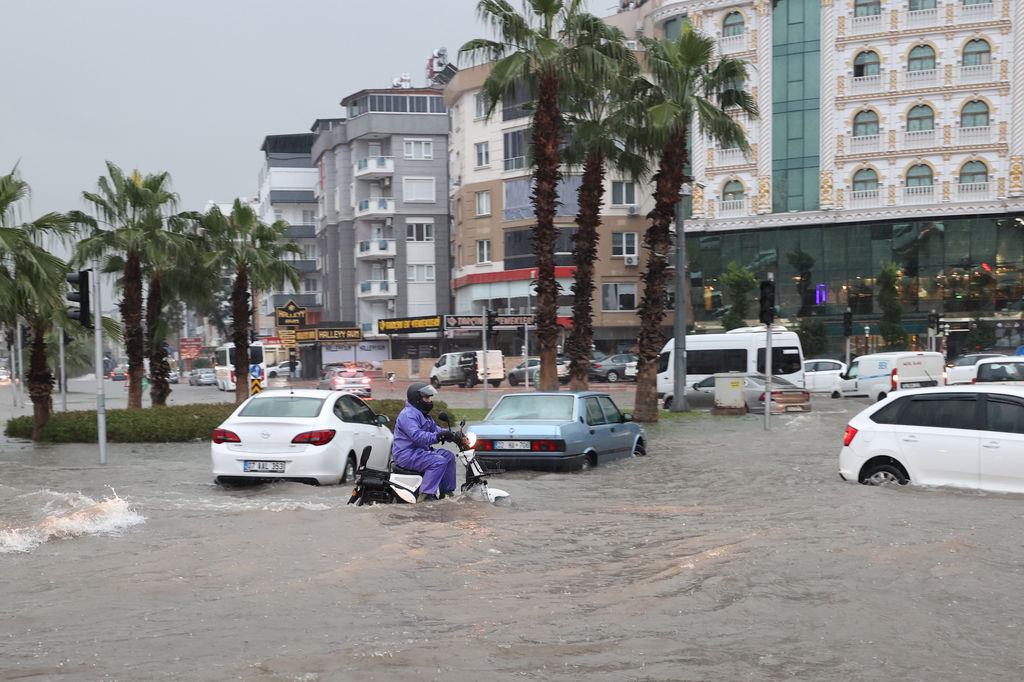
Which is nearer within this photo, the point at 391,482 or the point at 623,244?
the point at 391,482

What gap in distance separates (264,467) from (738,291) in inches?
1837

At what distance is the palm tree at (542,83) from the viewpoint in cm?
2523

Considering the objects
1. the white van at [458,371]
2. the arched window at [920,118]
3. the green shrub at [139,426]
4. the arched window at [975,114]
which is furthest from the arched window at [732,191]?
the green shrub at [139,426]

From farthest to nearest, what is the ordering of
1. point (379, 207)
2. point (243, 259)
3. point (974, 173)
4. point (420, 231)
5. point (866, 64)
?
point (420, 231) < point (379, 207) < point (866, 64) < point (974, 173) < point (243, 259)

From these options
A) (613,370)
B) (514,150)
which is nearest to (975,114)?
(613,370)

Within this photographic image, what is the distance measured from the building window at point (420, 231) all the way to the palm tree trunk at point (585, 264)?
159 feet

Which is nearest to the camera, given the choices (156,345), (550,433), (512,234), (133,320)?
(550,433)

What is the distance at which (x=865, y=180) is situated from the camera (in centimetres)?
5625

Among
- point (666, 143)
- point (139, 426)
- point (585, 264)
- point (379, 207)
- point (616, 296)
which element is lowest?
point (139, 426)

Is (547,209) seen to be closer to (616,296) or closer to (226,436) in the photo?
(226,436)

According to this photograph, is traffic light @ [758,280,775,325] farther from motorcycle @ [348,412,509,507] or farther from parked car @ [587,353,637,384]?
parked car @ [587,353,637,384]

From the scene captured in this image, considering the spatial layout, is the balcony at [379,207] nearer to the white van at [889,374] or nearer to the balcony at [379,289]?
the balcony at [379,289]

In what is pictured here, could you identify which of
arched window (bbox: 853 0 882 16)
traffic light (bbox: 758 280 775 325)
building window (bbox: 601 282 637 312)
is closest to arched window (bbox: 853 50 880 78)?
arched window (bbox: 853 0 882 16)

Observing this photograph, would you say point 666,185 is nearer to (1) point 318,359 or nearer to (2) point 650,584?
(2) point 650,584
